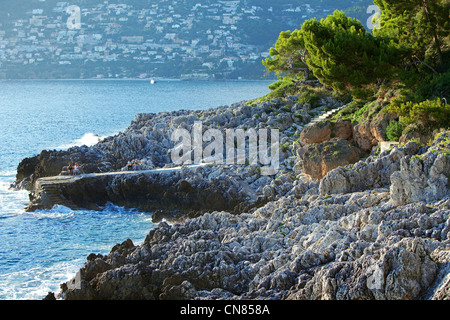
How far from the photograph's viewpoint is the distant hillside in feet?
511

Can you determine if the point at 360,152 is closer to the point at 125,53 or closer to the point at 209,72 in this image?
the point at 209,72

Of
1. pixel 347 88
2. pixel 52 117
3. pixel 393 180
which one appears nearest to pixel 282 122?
pixel 347 88

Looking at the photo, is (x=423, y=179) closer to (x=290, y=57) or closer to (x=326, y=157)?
(x=326, y=157)

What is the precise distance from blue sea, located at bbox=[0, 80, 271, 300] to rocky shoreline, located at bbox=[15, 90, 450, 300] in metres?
2.22

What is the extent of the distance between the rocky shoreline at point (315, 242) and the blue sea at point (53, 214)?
2.22m

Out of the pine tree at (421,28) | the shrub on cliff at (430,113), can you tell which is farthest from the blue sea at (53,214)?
the pine tree at (421,28)

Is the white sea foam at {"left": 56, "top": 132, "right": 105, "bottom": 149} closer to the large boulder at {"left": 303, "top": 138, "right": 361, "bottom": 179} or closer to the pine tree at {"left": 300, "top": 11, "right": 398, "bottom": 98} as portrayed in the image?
the pine tree at {"left": 300, "top": 11, "right": 398, "bottom": 98}

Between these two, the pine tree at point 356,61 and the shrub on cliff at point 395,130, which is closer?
the shrub on cliff at point 395,130

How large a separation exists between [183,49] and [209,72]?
42.0 feet

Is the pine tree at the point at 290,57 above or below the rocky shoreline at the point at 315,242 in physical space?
above

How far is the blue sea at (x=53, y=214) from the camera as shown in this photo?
1992cm

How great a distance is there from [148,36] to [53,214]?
475 ft

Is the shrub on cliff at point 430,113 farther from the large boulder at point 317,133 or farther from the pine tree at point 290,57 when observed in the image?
the pine tree at point 290,57

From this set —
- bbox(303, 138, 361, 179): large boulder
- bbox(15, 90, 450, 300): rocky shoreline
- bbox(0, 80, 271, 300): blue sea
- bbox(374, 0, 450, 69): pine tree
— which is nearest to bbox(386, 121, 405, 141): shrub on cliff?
bbox(15, 90, 450, 300): rocky shoreline
